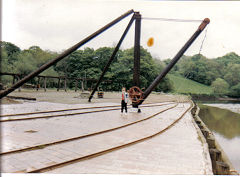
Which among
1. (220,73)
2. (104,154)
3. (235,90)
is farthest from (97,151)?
(220,73)

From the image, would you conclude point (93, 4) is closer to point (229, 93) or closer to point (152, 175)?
point (152, 175)

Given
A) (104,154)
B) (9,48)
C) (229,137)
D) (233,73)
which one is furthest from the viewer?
(233,73)

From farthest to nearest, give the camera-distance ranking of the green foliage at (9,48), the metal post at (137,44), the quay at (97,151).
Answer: the metal post at (137,44) → the green foliage at (9,48) → the quay at (97,151)

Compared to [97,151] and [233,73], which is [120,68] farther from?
[97,151]

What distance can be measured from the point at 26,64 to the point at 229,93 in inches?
1243

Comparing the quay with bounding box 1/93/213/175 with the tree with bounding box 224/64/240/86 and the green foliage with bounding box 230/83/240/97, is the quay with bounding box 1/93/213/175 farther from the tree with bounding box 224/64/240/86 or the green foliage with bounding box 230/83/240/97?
the green foliage with bounding box 230/83/240/97

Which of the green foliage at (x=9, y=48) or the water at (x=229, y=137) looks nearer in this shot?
the green foliage at (x=9, y=48)

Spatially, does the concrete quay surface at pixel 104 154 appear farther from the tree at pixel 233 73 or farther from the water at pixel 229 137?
the tree at pixel 233 73

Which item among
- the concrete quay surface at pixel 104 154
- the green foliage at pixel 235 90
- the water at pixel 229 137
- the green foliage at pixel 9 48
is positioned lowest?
the water at pixel 229 137

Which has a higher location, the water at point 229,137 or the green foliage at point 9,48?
the green foliage at point 9,48

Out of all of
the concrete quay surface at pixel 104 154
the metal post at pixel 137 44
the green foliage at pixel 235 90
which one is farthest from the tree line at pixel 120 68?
the concrete quay surface at pixel 104 154

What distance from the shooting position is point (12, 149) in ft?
13.2

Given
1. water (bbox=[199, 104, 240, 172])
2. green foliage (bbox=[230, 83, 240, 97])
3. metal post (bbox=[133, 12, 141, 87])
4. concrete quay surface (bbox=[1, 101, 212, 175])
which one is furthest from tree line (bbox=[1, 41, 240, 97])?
concrete quay surface (bbox=[1, 101, 212, 175])

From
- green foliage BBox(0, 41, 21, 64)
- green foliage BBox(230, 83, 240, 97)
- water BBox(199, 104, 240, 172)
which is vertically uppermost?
green foliage BBox(0, 41, 21, 64)
